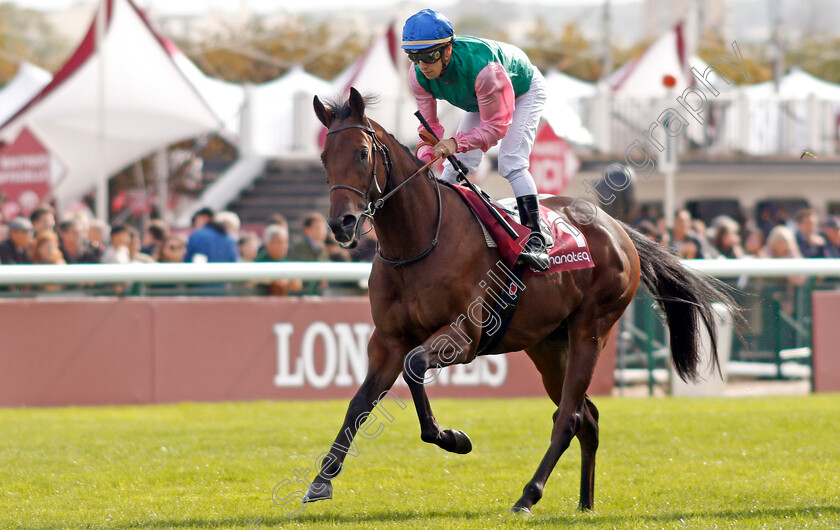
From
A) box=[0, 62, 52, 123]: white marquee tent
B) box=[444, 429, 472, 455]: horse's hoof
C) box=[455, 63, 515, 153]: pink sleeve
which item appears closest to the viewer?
box=[444, 429, 472, 455]: horse's hoof

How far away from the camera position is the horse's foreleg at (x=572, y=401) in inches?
202

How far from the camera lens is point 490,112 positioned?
16.9 feet

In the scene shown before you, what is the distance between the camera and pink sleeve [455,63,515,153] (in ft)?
16.8

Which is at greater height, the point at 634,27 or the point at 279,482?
the point at 634,27

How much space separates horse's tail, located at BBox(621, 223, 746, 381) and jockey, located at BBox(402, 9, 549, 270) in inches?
43.6

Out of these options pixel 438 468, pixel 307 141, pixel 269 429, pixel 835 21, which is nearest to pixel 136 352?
pixel 269 429

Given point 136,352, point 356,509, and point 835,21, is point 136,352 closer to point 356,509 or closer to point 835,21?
point 356,509

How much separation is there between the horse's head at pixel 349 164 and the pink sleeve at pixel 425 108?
0.47 metres

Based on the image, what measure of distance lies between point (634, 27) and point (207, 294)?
147852 millimetres

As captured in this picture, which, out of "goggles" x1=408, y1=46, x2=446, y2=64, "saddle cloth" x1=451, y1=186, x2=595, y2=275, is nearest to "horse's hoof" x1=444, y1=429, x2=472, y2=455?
"saddle cloth" x1=451, y1=186, x2=595, y2=275

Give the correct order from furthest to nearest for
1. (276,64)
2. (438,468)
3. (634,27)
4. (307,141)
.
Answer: (634,27), (276,64), (307,141), (438,468)

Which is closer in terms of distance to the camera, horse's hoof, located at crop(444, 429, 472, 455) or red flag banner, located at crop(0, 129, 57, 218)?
horse's hoof, located at crop(444, 429, 472, 455)

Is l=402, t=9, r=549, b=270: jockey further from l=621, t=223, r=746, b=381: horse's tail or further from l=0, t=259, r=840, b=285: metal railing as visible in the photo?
l=0, t=259, r=840, b=285: metal railing

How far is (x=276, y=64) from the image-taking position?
129 ft
